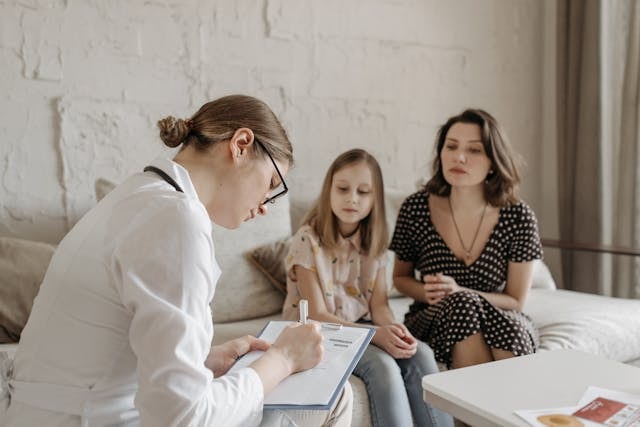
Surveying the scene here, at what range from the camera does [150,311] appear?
0.84 metres

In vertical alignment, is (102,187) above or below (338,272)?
above

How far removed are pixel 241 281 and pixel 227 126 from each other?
116 cm

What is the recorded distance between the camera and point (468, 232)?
2045mm

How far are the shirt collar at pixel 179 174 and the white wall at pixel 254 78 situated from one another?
1.33 m

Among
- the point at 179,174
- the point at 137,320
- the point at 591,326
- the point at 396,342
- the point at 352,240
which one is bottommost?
the point at 591,326

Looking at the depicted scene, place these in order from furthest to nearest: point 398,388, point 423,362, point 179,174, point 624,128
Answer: point 624,128
point 423,362
point 398,388
point 179,174

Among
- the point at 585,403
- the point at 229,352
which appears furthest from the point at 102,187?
the point at 585,403

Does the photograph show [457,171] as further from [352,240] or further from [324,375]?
[324,375]

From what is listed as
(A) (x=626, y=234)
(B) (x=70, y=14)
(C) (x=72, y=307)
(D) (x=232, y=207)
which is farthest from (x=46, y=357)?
(A) (x=626, y=234)

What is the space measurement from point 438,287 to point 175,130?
103 centimetres

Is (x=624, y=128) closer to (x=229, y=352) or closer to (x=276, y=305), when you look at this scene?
(x=276, y=305)

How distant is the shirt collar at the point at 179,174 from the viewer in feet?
3.28

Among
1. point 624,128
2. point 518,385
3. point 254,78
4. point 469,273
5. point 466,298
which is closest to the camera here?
point 518,385

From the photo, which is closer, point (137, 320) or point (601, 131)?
point (137, 320)
